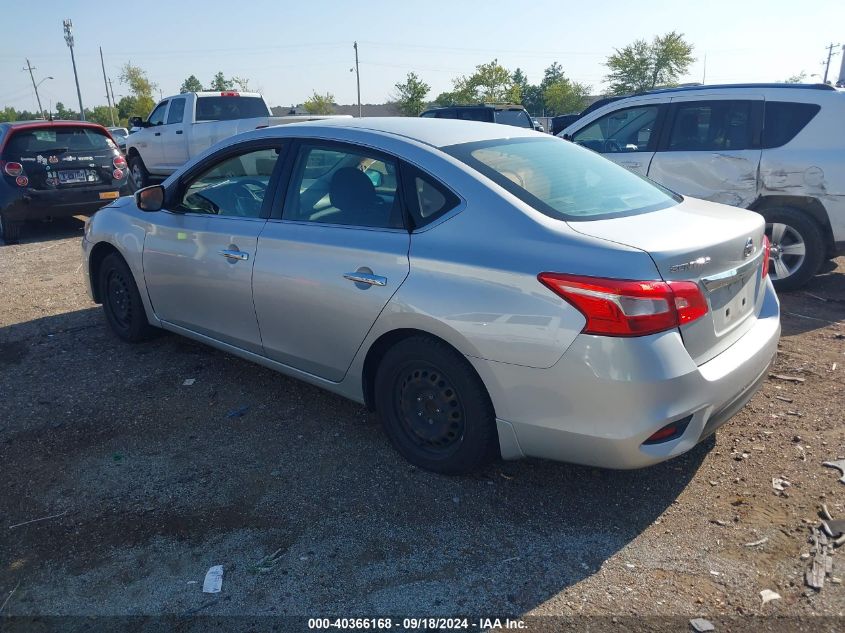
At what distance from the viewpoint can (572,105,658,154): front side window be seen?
7.09m

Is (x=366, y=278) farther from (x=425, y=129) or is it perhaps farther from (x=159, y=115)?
(x=159, y=115)

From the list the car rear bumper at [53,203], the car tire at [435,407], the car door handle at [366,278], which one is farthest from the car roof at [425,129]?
the car rear bumper at [53,203]

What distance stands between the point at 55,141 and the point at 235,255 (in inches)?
300

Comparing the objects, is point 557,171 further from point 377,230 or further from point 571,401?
point 571,401

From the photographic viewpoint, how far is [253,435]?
154 inches

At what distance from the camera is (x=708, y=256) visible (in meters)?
2.83

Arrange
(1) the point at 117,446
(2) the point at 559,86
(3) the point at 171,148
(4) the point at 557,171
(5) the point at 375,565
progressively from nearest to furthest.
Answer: (5) the point at 375,565
(4) the point at 557,171
(1) the point at 117,446
(3) the point at 171,148
(2) the point at 559,86

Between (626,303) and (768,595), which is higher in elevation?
(626,303)

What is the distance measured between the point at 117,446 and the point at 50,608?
130 cm

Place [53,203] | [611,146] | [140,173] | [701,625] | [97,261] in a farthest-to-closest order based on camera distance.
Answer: [140,173], [53,203], [611,146], [97,261], [701,625]

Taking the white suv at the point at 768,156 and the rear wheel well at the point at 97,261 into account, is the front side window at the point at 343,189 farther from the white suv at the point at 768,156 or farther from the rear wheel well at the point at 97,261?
the white suv at the point at 768,156

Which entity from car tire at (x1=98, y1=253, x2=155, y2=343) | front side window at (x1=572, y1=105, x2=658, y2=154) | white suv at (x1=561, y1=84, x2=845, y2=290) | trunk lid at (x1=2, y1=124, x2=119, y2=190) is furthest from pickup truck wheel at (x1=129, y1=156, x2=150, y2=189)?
white suv at (x1=561, y1=84, x2=845, y2=290)

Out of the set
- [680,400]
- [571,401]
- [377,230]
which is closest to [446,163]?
[377,230]

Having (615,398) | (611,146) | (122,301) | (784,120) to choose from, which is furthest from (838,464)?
(122,301)
